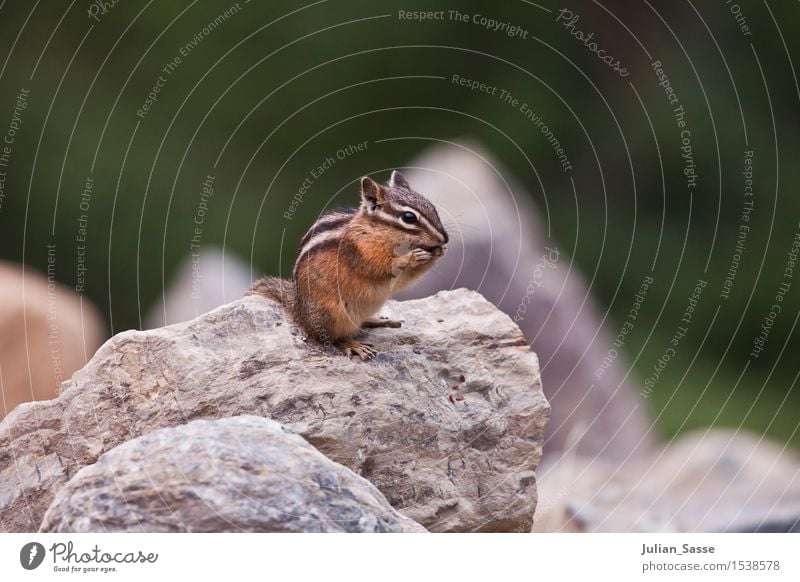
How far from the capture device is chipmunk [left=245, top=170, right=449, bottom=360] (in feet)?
9.86

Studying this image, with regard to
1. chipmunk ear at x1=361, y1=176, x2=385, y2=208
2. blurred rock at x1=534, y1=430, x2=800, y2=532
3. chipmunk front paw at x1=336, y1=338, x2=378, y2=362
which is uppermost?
chipmunk ear at x1=361, y1=176, x2=385, y2=208

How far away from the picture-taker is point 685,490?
4570 millimetres

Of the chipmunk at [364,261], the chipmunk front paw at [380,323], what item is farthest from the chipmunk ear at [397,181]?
the chipmunk front paw at [380,323]

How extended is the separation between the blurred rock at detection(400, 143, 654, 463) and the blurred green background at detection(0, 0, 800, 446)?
7.5 inches

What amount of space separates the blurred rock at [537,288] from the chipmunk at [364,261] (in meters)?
1.04

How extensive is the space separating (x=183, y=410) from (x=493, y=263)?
76.4 inches

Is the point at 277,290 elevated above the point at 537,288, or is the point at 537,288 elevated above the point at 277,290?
the point at 277,290

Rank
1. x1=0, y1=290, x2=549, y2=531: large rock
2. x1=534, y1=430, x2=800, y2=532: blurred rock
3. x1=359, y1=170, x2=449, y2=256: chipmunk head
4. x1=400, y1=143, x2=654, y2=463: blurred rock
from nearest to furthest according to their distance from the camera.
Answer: x1=0, y1=290, x2=549, y2=531: large rock, x1=359, y1=170, x2=449, y2=256: chipmunk head, x1=534, y1=430, x2=800, y2=532: blurred rock, x1=400, y1=143, x2=654, y2=463: blurred rock

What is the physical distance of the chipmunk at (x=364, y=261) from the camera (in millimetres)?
3004

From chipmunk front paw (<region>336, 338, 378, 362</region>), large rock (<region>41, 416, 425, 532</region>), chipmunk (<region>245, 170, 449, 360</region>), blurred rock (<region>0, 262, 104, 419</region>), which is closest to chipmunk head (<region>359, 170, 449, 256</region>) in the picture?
chipmunk (<region>245, 170, 449, 360</region>)

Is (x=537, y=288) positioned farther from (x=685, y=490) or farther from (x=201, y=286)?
(x=201, y=286)

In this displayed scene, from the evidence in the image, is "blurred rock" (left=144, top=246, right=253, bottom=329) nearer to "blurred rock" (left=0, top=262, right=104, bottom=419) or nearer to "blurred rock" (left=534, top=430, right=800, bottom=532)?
"blurred rock" (left=0, top=262, right=104, bottom=419)

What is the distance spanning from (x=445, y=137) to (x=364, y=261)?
2.23 meters

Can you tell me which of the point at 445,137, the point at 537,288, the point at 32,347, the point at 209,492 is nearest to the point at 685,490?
the point at 537,288
